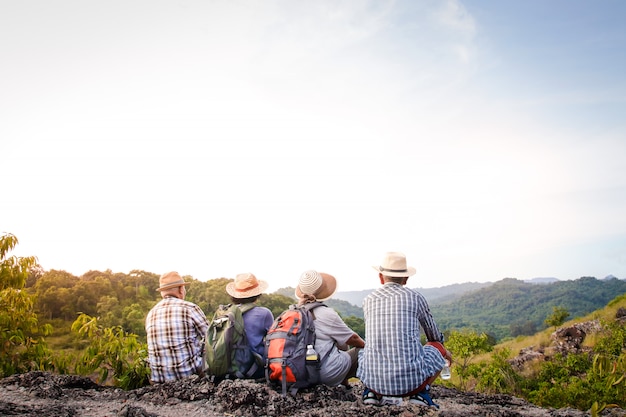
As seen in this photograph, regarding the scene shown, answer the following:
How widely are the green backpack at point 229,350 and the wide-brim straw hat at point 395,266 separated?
2.06 metres

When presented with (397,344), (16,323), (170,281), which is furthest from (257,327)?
(16,323)

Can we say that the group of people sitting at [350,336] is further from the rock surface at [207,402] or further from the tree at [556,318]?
the tree at [556,318]

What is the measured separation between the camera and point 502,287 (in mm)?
145000

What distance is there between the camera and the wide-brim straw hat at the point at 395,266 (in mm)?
5836

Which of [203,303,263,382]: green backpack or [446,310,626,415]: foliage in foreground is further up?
[203,303,263,382]: green backpack

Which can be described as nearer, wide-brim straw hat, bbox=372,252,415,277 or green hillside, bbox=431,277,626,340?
wide-brim straw hat, bbox=372,252,415,277

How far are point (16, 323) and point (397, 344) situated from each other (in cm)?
722

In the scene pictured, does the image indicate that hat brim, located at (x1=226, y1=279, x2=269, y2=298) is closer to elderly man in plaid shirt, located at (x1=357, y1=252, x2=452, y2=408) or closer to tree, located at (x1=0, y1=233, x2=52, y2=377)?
elderly man in plaid shirt, located at (x1=357, y1=252, x2=452, y2=408)

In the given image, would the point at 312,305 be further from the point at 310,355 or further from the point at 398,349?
the point at 398,349

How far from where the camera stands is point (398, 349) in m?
5.36

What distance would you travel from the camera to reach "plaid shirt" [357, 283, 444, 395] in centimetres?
537

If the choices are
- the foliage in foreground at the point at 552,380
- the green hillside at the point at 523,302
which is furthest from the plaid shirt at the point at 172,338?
the green hillside at the point at 523,302

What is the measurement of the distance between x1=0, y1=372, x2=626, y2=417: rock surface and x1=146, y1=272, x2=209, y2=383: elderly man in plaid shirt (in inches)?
10.8

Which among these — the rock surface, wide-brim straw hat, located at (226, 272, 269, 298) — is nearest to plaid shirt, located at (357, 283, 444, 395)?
the rock surface
